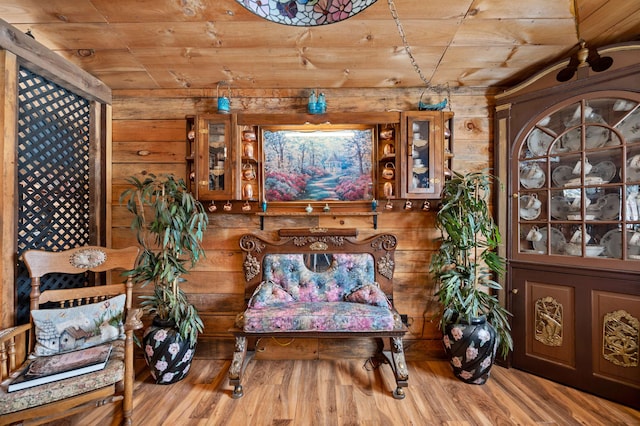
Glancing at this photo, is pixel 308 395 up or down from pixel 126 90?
down

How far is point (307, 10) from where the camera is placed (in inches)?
34.0

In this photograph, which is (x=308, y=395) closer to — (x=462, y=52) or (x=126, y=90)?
(x=462, y=52)

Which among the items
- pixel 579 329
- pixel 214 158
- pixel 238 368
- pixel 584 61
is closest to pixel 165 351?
pixel 238 368

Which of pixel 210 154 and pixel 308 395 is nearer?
pixel 308 395

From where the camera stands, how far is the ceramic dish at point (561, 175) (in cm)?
210

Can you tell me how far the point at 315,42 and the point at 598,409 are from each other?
10.8 ft

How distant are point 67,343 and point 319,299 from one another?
173 cm

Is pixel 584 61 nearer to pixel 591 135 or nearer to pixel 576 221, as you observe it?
pixel 591 135

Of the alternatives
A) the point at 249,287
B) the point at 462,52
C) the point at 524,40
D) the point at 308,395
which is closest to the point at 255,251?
the point at 249,287

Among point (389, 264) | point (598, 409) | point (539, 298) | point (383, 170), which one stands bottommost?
point (598, 409)

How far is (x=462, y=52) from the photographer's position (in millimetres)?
2084

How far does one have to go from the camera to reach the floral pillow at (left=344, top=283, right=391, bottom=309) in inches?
85.6

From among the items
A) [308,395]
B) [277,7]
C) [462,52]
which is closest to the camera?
[277,7]

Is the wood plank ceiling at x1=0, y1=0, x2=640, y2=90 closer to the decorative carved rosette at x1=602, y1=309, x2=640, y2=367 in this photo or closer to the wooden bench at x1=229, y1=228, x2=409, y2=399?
the wooden bench at x1=229, y1=228, x2=409, y2=399
